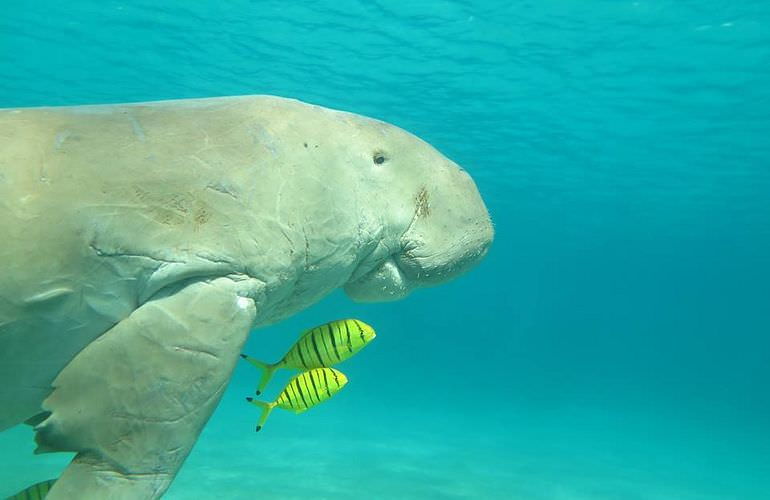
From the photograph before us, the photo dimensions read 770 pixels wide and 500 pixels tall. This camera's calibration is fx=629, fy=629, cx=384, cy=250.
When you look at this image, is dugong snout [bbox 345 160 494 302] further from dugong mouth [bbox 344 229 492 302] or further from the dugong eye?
the dugong eye

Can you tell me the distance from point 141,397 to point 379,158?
1.29 meters

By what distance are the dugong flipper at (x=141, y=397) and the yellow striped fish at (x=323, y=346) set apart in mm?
1532

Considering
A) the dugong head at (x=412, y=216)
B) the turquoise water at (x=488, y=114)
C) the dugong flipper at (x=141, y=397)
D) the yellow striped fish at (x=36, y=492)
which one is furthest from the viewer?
the turquoise water at (x=488, y=114)

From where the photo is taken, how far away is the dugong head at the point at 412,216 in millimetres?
2498

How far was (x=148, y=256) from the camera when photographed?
1896 mm

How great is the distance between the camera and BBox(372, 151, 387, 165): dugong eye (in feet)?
8.25

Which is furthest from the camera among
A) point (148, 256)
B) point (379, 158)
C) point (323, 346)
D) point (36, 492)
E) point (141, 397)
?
point (323, 346)

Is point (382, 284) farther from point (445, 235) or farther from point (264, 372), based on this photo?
point (264, 372)

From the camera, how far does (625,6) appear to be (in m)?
13.5

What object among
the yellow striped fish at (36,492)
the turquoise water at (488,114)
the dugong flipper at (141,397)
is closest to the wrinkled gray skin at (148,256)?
the dugong flipper at (141,397)

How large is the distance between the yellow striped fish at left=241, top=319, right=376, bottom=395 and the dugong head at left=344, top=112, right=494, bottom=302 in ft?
2.40

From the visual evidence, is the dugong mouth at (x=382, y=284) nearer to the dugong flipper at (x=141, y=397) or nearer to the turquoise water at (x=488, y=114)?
the dugong flipper at (x=141, y=397)

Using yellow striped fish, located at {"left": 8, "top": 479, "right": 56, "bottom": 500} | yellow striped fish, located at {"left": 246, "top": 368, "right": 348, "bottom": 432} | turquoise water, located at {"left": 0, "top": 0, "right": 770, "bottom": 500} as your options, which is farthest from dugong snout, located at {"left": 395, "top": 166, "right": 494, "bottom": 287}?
turquoise water, located at {"left": 0, "top": 0, "right": 770, "bottom": 500}

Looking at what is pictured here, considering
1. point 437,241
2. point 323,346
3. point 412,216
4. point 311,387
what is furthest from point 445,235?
point 311,387
